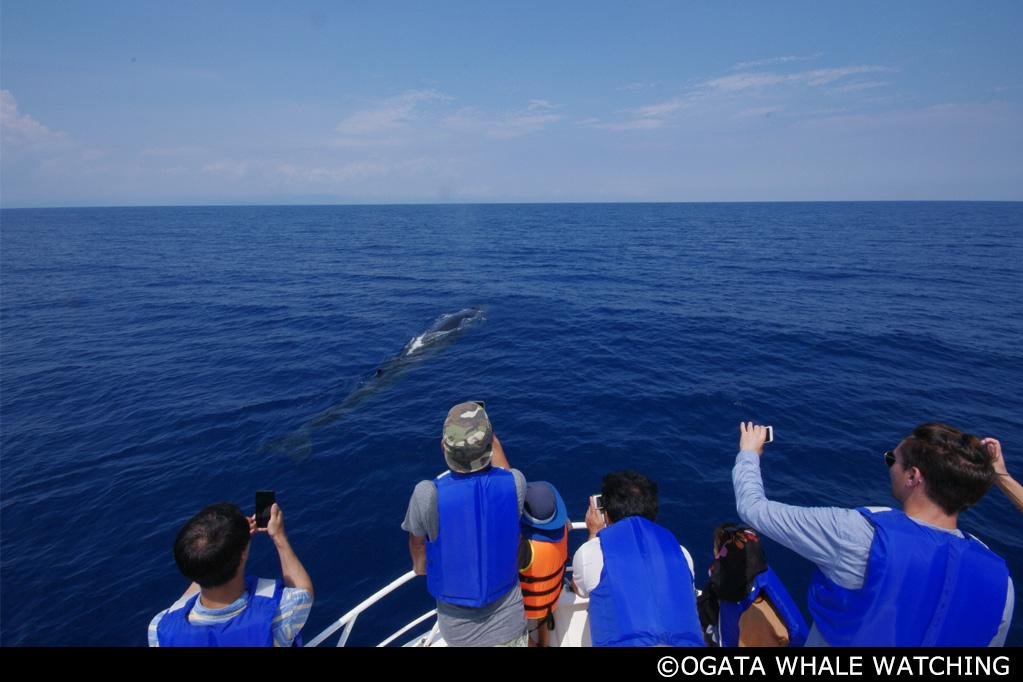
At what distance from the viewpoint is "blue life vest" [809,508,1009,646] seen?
3.10m

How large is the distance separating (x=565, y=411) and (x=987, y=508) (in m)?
11.8

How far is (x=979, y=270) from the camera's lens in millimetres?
42344

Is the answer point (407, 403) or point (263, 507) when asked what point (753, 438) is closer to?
point (263, 507)

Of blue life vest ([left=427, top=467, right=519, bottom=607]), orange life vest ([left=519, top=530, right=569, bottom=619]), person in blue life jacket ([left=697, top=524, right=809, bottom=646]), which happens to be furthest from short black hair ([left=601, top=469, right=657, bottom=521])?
person in blue life jacket ([left=697, top=524, right=809, bottom=646])

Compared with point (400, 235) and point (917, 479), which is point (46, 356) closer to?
point (917, 479)

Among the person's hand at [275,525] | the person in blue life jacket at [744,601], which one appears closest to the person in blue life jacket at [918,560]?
the person in blue life jacket at [744,601]

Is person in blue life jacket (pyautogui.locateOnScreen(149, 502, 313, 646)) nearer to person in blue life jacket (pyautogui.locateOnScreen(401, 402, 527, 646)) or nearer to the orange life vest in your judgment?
person in blue life jacket (pyautogui.locateOnScreen(401, 402, 527, 646))

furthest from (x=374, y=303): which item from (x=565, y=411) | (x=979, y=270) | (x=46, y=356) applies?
(x=979, y=270)

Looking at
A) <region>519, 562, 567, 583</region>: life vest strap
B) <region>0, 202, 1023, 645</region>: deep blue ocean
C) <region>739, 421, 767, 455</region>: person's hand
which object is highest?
<region>739, 421, 767, 455</region>: person's hand

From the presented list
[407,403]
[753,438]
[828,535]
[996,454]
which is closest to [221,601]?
[828,535]

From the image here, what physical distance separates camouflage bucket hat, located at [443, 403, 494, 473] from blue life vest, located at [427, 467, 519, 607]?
126 mm

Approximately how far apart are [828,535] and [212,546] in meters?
4.70

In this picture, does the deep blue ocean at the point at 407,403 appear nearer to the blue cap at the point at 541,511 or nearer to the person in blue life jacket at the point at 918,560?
the blue cap at the point at 541,511

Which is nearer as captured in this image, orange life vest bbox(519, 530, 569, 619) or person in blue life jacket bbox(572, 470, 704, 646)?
person in blue life jacket bbox(572, 470, 704, 646)
